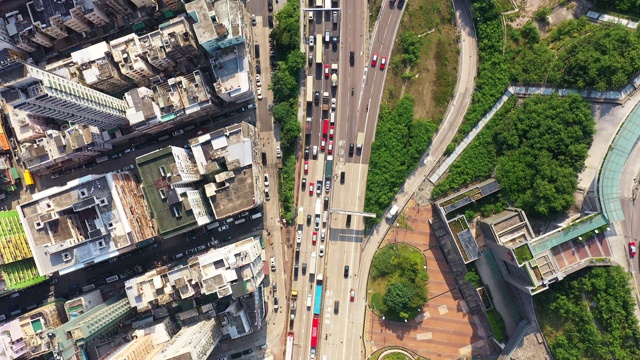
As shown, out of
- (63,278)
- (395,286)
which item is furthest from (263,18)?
(63,278)

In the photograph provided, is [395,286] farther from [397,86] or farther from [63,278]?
[63,278]

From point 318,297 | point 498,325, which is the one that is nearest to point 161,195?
point 318,297

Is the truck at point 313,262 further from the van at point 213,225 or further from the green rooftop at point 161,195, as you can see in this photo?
the green rooftop at point 161,195

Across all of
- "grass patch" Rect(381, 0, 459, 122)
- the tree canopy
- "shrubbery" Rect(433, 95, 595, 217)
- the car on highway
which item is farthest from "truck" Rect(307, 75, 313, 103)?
the tree canopy

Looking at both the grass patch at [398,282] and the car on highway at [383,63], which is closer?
the grass patch at [398,282]

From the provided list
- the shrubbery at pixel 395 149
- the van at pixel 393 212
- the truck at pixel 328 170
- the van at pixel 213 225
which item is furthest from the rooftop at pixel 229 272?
the van at pixel 393 212

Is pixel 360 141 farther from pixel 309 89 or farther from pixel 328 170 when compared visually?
pixel 309 89

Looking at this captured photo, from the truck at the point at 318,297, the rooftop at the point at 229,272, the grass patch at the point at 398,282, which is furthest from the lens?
the truck at the point at 318,297
